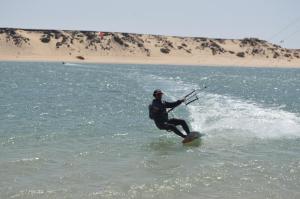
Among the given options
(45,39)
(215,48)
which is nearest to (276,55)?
(215,48)

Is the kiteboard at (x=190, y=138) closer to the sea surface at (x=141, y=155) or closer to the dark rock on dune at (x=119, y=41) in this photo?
the sea surface at (x=141, y=155)

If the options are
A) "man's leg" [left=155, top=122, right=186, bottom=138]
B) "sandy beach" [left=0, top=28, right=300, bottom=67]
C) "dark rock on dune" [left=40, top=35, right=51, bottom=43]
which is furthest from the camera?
"dark rock on dune" [left=40, top=35, right=51, bottom=43]

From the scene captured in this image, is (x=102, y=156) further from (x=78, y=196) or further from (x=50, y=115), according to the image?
(x=50, y=115)

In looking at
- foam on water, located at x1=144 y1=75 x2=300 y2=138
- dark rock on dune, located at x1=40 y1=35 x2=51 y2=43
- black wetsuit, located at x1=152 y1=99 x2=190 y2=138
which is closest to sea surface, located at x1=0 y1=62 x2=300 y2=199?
foam on water, located at x1=144 y1=75 x2=300 y2=138

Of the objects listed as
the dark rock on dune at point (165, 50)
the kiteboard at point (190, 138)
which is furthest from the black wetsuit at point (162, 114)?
the dark rock on dune at point (165, 50)

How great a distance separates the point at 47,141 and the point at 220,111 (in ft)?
28.2

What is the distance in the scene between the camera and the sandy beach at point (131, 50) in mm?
89312

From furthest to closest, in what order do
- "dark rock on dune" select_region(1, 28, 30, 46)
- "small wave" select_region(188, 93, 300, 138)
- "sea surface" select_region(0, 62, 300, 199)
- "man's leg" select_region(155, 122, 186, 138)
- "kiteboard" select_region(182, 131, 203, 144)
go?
"dark rock on dune" select_region(1, 28, 30, 46), "small wave" select_region(188, 93, 300, 138), "man's leg" select_region(155, 122, 186, 138), "kiteboard" select_region(182, 131, 203, 144), "sea surface" select_region(0, 62, 300, 199)

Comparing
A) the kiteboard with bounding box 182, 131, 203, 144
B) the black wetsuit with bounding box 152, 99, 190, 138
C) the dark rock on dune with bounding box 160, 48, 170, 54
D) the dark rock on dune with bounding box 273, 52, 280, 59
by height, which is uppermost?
the dark rock on dune with bounding box 273, 52, 280, 59

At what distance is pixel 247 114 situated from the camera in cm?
1972

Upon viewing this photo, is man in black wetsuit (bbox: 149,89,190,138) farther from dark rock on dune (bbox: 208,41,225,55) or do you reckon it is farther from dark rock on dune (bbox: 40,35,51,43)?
dark rock on dune (bbox: 208,41,225,55)

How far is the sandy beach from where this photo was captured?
8931 cm

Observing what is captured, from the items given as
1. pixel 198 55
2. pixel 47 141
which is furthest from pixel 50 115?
pixel 198 55

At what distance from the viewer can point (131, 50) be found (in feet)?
317
